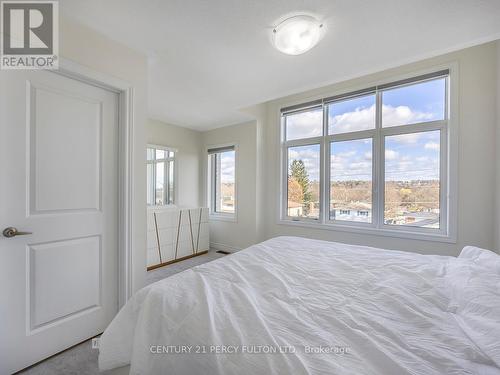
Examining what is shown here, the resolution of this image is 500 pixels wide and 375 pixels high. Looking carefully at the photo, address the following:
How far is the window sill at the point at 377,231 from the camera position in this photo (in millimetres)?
2494

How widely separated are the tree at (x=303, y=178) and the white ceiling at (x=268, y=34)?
4.51 feet

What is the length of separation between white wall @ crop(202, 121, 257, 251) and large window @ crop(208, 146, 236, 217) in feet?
0.56

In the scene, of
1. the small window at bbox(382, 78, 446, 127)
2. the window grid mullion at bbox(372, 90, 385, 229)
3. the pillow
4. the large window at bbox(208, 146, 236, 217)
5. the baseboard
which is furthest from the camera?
the large window at bbox(208, 146, 236, 217)

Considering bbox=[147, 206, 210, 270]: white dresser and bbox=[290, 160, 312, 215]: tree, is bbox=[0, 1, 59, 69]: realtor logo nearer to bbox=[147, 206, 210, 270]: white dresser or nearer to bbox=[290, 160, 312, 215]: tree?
bbox=[147, 206, 210, 270]: white dresser

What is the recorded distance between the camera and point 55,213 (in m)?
1.53

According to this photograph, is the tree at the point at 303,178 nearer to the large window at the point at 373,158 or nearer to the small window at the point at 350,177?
the large window at the point at 373,158

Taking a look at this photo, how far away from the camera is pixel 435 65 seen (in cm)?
254

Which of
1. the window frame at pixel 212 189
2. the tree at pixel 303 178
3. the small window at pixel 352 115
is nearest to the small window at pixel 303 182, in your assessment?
the tree at pixel 303 178

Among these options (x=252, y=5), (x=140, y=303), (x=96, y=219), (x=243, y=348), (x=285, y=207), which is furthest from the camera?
(x=285, y=207)

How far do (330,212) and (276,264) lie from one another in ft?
6.84

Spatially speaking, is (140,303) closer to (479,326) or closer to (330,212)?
(479,326)

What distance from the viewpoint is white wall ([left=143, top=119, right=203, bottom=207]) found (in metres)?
3.85

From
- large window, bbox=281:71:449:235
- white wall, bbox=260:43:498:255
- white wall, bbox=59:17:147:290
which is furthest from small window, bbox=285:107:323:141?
white wall, bbox=59:17:147:290

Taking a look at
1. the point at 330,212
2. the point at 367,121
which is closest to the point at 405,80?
the point at 367,121
